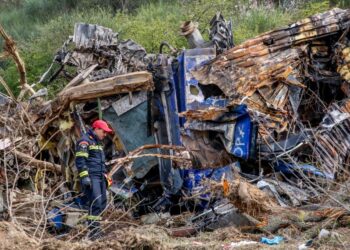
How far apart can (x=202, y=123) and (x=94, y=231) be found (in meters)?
→ 2.51

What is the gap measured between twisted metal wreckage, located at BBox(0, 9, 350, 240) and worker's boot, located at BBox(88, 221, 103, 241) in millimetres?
621

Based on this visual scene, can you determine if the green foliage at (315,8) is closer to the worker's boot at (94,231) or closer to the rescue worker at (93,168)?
the rescue worker at (93,168)

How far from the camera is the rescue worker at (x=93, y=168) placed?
8734 mm

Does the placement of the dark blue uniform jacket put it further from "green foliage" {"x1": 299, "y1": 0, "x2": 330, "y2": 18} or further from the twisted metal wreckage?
"green foliage" {"x1": 299, "y1": 0, "x2": 330, "y2": 18}

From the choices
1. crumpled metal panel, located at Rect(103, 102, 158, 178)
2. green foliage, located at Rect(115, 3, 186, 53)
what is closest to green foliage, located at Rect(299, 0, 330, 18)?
green foliage, located at Rect(115, 3, 186, 53)

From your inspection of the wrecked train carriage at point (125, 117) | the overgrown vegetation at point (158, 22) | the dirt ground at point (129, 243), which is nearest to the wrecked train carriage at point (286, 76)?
the wrecked train carriage at point (125, 117)

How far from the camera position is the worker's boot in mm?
7793

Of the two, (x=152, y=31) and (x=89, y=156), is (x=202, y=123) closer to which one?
(x=89, y=156)

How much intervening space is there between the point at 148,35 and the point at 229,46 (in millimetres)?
6502

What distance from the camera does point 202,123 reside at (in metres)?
9.83

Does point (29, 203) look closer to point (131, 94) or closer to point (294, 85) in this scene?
point (131, 94)

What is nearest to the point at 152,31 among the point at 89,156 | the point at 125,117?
the point at 125,117

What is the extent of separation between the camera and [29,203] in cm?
791

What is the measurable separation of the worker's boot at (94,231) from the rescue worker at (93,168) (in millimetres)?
329
